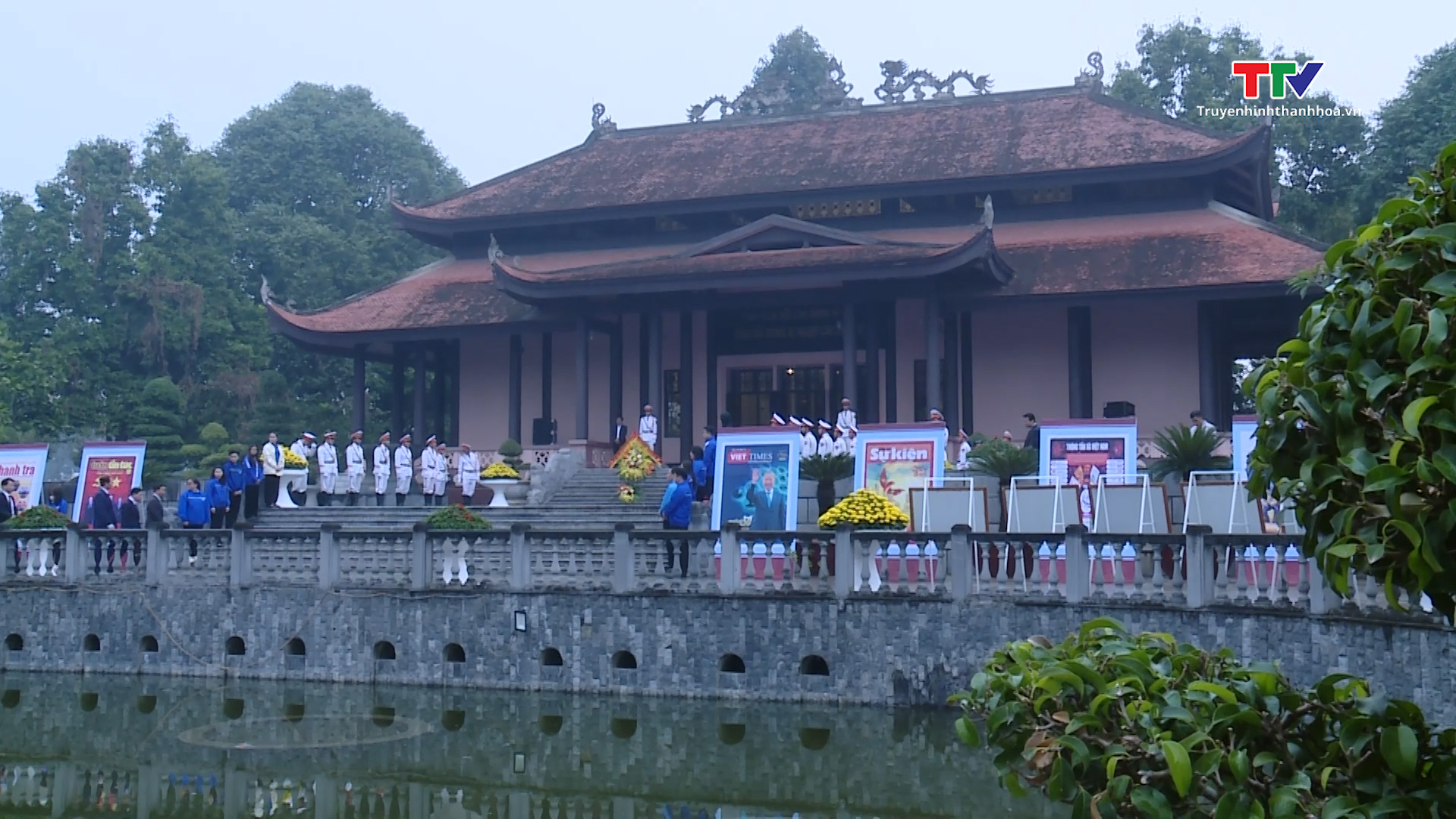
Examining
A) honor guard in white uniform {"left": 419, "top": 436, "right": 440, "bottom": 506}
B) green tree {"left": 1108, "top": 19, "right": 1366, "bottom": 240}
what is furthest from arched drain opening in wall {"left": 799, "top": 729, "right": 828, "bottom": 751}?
green tree {"left": 1108, "top": 19, "right": 1366, "bottom": 240}

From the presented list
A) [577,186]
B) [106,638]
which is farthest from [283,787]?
[577,186]

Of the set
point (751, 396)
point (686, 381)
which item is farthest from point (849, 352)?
point (751, 396)

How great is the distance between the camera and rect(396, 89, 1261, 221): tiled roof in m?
26.1

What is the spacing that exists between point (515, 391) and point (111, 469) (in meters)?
8.79

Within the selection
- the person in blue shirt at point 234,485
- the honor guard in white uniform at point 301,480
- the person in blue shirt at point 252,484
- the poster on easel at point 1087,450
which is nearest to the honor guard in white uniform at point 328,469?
the honor guard in white uniform at point 301,480

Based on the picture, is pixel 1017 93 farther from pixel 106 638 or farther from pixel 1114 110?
pixel 106 638

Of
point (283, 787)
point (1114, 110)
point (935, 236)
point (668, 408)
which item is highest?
point (1114, 110)

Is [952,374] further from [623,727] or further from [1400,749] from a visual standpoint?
[1400,749]

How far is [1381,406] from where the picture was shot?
11.1ft

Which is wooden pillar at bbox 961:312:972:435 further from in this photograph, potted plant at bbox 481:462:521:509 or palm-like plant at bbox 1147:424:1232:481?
palm-like plant at bbox 1147:424:1232:481

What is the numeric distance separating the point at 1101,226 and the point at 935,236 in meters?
2.82

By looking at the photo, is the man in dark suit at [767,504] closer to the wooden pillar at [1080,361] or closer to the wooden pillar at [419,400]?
the wooden pillar at [1080,361]

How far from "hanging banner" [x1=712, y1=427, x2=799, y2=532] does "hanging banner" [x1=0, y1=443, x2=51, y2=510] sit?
402 inches

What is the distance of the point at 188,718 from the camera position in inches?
551
